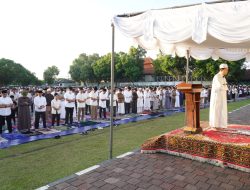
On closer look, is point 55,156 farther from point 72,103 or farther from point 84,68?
point 84,68

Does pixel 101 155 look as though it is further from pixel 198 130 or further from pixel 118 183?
pixel 198 130

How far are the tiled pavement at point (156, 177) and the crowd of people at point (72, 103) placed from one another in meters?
5.88

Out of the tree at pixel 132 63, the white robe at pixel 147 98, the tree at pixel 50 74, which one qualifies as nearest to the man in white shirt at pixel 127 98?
the white robe at pixel 147 98

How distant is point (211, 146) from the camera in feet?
18.9

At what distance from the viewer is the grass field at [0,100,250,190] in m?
5.08

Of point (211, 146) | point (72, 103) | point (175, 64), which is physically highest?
point (175, 64)

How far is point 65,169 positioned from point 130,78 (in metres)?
47.4

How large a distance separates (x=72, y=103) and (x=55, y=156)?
5428 millimetres

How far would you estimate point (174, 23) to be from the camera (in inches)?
213

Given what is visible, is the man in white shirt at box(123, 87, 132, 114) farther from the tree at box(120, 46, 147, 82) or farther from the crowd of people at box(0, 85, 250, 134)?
the tree at box(120, 46, 147, 82)

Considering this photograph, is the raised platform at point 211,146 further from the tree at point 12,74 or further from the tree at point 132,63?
the tree at point 12,74

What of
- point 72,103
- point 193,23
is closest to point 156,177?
point 193,23

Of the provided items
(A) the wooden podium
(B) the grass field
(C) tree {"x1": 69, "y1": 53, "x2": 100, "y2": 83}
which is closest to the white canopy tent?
(A) the wooden podium

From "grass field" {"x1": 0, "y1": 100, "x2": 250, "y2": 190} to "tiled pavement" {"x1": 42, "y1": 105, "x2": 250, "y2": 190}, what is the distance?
642mm
